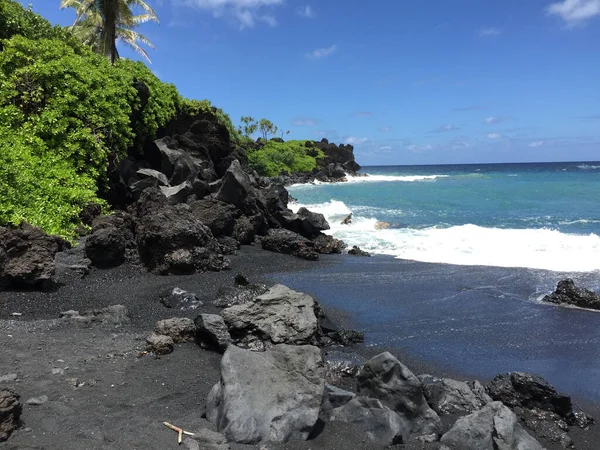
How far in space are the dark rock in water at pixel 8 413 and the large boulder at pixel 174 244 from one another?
755cm

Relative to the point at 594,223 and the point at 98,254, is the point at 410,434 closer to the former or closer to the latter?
the point at 98,254

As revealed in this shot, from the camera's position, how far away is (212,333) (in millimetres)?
7488

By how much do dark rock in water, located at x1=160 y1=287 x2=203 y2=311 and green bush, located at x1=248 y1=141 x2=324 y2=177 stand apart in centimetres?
5739

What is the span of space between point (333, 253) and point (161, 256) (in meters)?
6.97

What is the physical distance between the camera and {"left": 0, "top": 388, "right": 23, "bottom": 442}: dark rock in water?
4499mm

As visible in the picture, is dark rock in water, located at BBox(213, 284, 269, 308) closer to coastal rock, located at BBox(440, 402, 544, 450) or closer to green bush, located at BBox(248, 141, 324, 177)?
coastal rock, located at BBox(440, 402, 544, 450)

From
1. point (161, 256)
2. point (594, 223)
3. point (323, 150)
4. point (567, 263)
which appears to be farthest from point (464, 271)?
point (323, 150)

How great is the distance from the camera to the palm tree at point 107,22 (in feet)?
93.9

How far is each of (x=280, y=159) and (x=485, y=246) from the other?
56148mm

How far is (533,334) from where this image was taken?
938cm

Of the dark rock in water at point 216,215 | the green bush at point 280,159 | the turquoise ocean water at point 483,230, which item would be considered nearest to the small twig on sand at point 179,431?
the dark rock in water at point 216,215

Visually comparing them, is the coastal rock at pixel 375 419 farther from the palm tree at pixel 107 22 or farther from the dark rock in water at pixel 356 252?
the palm tree at pixel 107 22

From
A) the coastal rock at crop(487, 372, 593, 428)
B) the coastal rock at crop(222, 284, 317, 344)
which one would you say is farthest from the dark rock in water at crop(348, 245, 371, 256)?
the coastal rock at crop(487, 372, 593, 428)

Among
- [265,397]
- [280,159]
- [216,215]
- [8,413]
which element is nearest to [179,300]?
[265,397]
